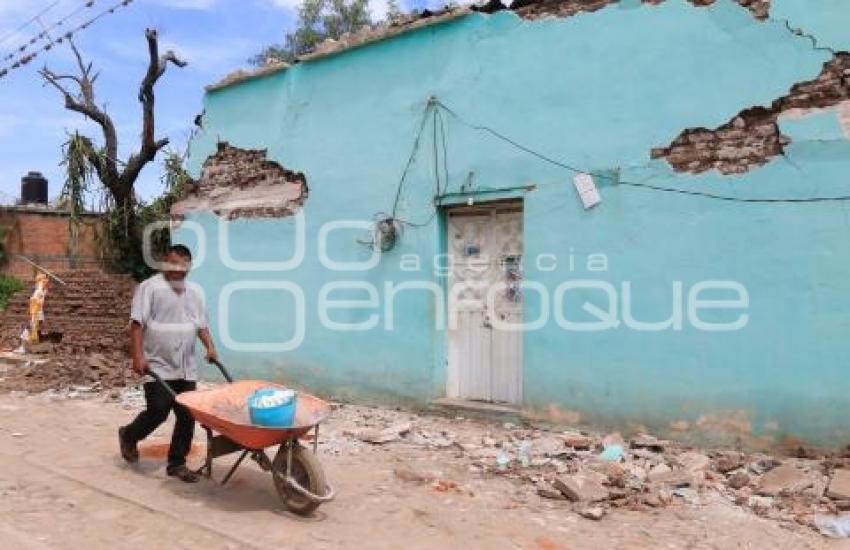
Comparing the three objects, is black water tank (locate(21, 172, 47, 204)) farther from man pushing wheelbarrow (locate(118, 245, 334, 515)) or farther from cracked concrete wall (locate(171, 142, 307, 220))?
man pushing wheelbarrow (locate(118, 245, 334, 515))

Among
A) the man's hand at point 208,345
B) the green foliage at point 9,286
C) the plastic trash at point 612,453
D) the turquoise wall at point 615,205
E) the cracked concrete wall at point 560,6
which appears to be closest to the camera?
the man's hand at point 208,345

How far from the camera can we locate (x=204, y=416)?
16.3 ft

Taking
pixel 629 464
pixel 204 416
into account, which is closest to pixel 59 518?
pixel 204 416

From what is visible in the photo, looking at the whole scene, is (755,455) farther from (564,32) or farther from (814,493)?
(564,32)

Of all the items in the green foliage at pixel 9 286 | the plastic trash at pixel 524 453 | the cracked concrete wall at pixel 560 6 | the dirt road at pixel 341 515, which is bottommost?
the dirt road at pixel 341 515

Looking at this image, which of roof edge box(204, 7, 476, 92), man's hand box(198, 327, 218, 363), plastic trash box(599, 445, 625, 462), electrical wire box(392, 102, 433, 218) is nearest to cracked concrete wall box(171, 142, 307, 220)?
roof edge box(204, 7, 476, 92)

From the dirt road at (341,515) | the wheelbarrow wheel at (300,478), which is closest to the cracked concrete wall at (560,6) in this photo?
the dirt road at (341,515)

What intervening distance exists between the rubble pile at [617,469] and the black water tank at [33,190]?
2747cm

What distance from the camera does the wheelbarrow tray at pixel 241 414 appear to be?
15.6 feet

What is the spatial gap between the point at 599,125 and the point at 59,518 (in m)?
5.31

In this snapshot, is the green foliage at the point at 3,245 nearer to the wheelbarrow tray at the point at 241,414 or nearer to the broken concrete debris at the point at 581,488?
the wheelbarrow tray at the point at 241,414

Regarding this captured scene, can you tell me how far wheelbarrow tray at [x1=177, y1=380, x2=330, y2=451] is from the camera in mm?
4762

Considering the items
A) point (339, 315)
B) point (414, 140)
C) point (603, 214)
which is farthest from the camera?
point (339, 315)

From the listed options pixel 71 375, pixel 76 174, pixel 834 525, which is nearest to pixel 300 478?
pixel 834 525
